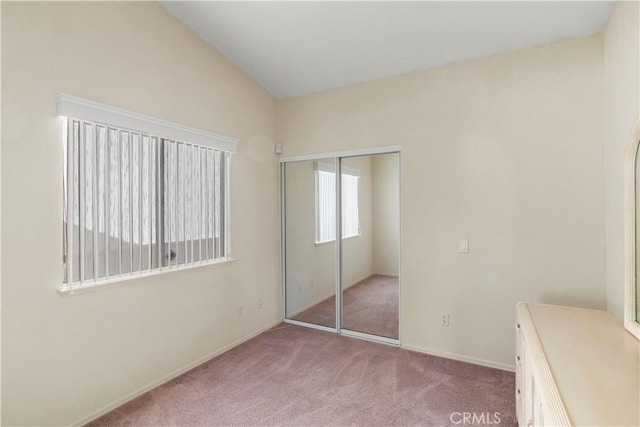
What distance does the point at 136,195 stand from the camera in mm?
2467

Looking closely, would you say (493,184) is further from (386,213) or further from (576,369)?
(576,369)

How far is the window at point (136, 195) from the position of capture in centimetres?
213

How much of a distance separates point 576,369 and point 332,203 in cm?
259

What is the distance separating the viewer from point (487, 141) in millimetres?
2791

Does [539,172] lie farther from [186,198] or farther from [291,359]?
[186,198]

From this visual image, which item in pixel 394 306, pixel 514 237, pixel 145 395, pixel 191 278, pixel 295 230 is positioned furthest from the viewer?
pixel 295 230

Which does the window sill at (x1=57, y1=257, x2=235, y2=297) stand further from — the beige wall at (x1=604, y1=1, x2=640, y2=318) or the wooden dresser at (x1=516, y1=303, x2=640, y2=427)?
the beige wall at (x1=604, y1=1, x2=640, y2=318)

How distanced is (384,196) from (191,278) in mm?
2016

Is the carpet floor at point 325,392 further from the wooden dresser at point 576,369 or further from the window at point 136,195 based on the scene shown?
the window at point 136,195

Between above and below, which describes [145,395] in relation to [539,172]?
below

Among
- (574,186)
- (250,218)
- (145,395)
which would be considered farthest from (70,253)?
(574,186)

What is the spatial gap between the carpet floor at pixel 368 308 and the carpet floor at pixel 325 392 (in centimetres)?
28

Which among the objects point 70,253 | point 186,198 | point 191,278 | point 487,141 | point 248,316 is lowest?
point 248,316

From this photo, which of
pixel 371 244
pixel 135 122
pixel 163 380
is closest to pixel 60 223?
pixel 135 122
